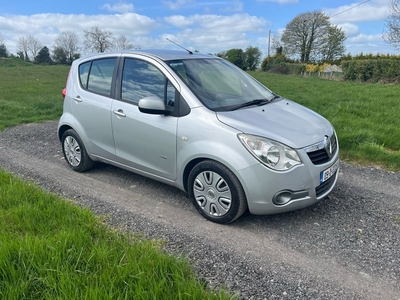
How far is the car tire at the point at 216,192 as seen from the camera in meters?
3.34

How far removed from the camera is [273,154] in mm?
3227

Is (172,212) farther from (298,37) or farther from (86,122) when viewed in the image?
(298,37)

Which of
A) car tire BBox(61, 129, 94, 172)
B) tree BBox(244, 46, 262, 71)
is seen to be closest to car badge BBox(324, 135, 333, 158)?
car tire BBox(61, 129, 94, 172)

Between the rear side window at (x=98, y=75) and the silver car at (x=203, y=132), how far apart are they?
0.02m

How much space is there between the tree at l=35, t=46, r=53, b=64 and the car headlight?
59.0 m

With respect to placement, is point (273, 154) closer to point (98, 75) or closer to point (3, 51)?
point (98, 75)

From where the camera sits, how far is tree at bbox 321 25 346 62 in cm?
4328

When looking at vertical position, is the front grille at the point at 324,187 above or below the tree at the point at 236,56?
below

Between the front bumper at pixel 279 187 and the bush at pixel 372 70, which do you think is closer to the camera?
the front bumper at pixel 279 187

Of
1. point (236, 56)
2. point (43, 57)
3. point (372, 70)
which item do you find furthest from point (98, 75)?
point (43, 57)

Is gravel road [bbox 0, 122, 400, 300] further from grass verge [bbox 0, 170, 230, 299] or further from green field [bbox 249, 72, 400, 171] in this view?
green field [bbox 249, 72, 400, 171]

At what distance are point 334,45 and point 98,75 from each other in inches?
1773

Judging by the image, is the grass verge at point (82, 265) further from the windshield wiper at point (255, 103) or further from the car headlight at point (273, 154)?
the windshield wiper at point (255, 103)

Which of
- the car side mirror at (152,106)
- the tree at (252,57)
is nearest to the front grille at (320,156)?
the car side mirror at (152,106)
